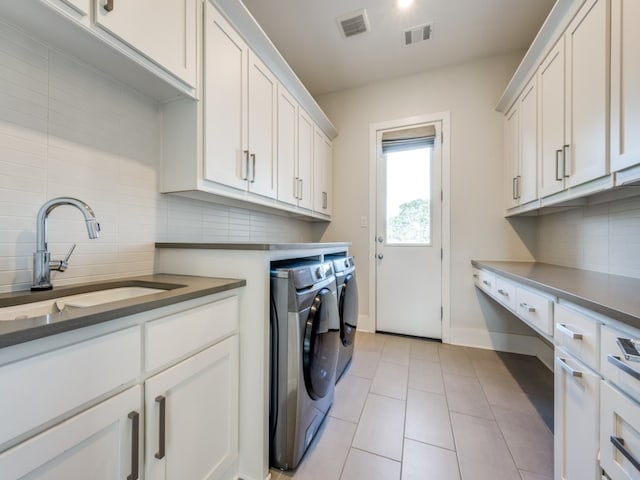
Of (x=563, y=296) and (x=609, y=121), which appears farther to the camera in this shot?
(x=609, y=121)

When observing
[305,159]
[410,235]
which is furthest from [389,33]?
[410,235]

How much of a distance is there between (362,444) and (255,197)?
1.56 meters

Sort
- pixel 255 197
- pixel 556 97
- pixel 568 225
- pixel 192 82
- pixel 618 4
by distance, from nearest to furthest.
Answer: pixel 618 4 < pixel 192 82 < pixel 556 97 < pixel 255 197 < pixel 568 225

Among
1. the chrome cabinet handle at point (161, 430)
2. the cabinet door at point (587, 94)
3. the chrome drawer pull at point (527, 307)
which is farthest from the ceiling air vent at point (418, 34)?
the chrome cabinet handle at point (161, 430)

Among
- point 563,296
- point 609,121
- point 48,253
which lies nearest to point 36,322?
point 48,253

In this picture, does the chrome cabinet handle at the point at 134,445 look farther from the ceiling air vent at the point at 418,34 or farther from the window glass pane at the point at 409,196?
the ceiling air vent at the point at 418,34

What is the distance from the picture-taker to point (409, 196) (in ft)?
9.27

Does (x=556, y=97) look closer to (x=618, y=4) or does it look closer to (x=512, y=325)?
(x=618, y=4)

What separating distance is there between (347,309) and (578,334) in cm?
126

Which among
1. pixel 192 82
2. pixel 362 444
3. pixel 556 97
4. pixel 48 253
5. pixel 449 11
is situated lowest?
pixel 362 444

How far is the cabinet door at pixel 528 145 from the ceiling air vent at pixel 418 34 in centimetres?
91

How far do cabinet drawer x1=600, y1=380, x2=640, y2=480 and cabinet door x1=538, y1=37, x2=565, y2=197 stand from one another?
4.06ft

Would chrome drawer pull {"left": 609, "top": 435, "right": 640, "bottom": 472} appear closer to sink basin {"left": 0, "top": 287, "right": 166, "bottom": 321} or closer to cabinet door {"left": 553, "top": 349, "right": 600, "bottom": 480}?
cabinet door {"left": 553, "top": 349, "right": 600, "bottom": 480}

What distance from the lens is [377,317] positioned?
9.48 ft
